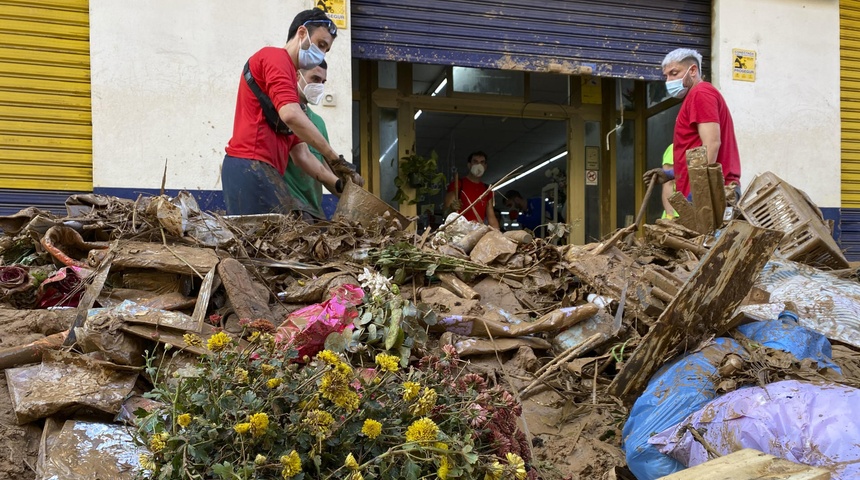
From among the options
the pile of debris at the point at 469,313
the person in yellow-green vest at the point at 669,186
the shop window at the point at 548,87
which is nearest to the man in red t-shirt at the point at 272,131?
the pile of debris at the point at 469,313

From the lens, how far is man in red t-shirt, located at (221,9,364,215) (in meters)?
3.45

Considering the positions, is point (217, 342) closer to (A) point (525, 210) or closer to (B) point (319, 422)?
(B) point (319, 422)

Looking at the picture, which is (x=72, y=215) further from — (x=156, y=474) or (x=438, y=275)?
(x=156, y=474)

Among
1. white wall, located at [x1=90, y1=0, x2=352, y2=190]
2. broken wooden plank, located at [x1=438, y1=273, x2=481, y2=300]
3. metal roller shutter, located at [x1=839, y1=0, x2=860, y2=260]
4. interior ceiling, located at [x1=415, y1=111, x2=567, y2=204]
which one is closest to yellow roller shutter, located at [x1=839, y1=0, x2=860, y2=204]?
metal roller shutter, located at [x1=839, y1=0, x2=860, y2=260]

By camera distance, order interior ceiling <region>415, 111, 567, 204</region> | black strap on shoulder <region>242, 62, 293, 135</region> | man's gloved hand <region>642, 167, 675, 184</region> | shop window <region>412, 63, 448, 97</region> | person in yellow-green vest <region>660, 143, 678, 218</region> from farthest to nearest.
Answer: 1. interior ceiling <region>415, 111, 567, 204</region>
2. shop window <region>412, 63, 448, 97</region>
3. person in yellow-green vest <region>660, 143, 678, 218</region>
4. man's gloved hand <region>642, 167, 675, 184</region>
5. black strap on shoulder <region>242, 62, 293, 135</region>

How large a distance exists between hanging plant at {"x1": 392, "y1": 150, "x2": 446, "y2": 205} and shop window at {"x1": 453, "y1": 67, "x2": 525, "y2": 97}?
1.12m

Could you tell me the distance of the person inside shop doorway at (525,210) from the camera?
9.48 meters

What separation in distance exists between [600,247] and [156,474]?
2604 millimetres

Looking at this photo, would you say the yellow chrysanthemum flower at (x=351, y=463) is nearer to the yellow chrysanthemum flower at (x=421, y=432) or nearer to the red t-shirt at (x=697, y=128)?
the yellow chrysanthemum flower at (x=421, y=432)

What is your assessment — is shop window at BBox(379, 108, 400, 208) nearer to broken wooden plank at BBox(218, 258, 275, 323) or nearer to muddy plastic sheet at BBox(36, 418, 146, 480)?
broken wooden plank at BBox(218, 258, 275, 323)

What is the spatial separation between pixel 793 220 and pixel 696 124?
2.97 ft

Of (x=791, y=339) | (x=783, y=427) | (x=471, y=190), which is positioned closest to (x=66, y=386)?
(x=783, y=427)

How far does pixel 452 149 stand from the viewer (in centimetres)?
1225

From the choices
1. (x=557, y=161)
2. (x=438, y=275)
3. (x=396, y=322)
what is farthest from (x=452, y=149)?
(x=396, y=322)
